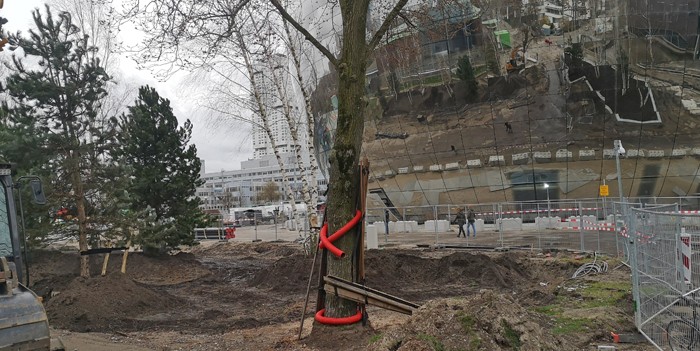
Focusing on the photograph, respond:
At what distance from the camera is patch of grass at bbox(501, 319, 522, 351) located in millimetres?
5613

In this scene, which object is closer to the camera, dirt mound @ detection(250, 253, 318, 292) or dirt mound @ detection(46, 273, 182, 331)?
dirt mound @ detection(46, 273, 182, 331)

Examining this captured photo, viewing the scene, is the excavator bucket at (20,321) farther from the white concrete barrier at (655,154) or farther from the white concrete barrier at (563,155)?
the white concrete barrier at (655,154)

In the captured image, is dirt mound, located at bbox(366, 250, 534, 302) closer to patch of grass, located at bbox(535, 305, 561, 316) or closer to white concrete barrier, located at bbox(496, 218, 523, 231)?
patch of grass, located at bbox(535, 305, 561, 316)

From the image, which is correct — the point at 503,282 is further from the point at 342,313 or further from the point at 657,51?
the point at 657,51

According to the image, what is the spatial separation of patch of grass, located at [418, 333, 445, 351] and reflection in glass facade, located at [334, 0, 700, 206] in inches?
783

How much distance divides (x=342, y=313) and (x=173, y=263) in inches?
598

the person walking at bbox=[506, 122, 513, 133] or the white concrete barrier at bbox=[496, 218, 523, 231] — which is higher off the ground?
the person walking at bbox=[506, 122, 513, 133]

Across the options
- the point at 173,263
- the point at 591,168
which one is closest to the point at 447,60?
the point at 591,168

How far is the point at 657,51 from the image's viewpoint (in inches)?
1018

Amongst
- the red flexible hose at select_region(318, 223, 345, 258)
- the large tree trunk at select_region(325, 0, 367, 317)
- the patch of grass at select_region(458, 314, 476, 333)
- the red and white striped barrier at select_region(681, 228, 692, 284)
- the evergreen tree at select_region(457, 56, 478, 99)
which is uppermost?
the evergreen tree at select_region(457, 56, 478, 99)

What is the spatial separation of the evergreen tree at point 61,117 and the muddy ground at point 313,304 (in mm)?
2913

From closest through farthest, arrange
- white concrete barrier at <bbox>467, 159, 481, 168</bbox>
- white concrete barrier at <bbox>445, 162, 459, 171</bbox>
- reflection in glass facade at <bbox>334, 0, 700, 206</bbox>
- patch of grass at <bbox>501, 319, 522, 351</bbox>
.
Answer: patch of grass at <bbox>501, 319, 522, 351</bbox> < reflection in glass facade at <bbox>334, 0, 700, 206</bbox> < white concrete barrier at <bbox>467, 159, 481, 168</bbox> < white concrete barrier at <bbox>445, 162, 459, 171</bbox>

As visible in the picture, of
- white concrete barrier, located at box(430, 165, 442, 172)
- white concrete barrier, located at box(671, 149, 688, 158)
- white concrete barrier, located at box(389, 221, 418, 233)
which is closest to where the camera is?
white concrete barrier, located at box(671, 149, 688, 158)

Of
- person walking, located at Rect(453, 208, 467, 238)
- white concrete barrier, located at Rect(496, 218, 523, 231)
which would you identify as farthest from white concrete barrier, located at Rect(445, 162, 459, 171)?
white concrete barrier, located at Rect(496, 218, 523, 231)
